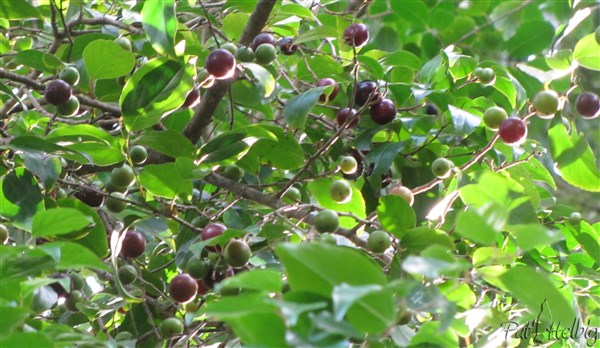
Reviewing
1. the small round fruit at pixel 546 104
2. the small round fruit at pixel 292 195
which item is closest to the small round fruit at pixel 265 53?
the small round fruit at pixel 292 195

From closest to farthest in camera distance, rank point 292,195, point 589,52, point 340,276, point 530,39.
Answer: point 340,276, point 589,52, point 292,195, point 530,39

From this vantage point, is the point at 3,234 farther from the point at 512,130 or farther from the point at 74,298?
the point at 512,130

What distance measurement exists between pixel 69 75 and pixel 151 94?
21 centimetres

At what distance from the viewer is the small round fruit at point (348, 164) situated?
4.66 ft

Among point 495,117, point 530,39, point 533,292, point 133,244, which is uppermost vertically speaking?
point 533,292

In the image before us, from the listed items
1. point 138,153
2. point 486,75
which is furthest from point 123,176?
point 486,75

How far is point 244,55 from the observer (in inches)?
55.5

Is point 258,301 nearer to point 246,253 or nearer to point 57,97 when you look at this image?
point 246,253

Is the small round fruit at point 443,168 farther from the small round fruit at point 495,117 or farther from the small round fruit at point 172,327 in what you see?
the small round fruit at point 172,327

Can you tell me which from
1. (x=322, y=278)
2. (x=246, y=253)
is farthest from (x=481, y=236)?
(x=246, y=253)

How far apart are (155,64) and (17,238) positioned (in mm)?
355

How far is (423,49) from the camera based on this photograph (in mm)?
2643

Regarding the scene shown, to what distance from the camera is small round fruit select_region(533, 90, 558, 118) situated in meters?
1.36

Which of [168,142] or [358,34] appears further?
[358,34]
